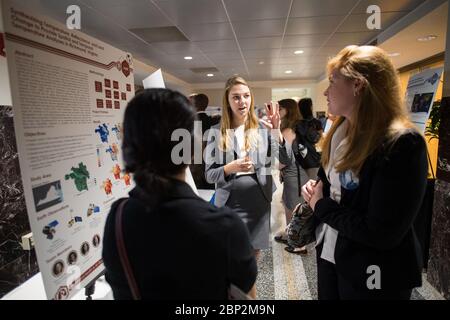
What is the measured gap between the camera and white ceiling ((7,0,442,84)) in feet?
10.8

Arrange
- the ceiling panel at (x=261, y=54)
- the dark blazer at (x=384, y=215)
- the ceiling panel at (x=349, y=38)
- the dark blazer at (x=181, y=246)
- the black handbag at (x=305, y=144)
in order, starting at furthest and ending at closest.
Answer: the ceiling panel at (x=261, y=54), the ceiling panel at (x=349, y=38), the black handbag at (x=305, y=144), the dark blazer at (x=384, y=215), the dark blazer at (x=181, y=246)

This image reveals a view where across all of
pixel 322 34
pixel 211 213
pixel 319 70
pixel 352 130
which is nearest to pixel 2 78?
pixel 211 213

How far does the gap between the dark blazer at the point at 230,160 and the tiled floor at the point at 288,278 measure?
93 centimetres

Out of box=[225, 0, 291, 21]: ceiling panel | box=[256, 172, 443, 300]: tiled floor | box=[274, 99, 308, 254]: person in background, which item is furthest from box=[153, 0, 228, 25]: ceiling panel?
box=[256, 172, 443, 300]: tiled floor

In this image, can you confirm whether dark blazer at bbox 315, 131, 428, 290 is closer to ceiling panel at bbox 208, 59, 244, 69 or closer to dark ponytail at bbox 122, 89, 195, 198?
dark ponytail at bbox 122, 89, 195, 198

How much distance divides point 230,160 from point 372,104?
98 cm

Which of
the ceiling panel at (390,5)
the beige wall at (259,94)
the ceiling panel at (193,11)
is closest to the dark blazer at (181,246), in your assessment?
the ceiling panel at (193,11)

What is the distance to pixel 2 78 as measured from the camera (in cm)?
195

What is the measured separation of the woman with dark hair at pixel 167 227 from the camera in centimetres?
67

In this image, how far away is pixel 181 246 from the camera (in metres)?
0.67

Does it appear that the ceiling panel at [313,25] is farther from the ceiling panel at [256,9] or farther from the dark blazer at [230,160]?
the dark blazer at [230,160]

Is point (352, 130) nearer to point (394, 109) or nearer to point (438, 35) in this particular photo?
point (394, 109)

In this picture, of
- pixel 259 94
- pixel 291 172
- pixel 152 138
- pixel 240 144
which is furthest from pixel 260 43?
pixel 259 94

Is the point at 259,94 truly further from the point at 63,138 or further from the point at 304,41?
the point at 63,138
